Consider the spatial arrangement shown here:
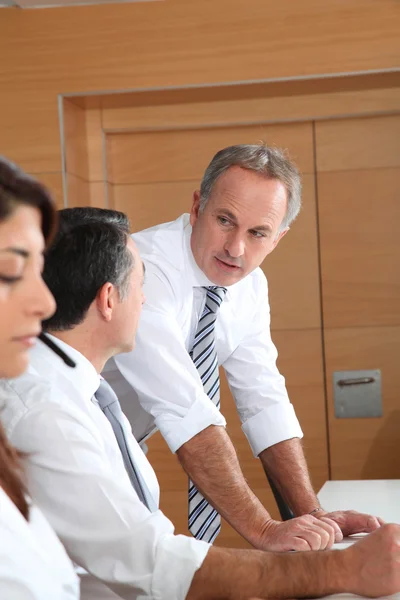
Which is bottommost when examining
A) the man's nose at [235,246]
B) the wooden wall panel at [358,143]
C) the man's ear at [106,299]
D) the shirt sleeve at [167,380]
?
the shirt sleeve at [167,380]

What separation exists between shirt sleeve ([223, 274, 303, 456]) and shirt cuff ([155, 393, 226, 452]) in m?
0.36

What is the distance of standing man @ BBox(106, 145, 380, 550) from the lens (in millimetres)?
1854

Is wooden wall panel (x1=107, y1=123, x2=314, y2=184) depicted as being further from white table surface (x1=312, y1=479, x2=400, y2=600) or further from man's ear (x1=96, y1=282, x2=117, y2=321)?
man's ear (x1=96, y1=282, x2=117, y2=321)

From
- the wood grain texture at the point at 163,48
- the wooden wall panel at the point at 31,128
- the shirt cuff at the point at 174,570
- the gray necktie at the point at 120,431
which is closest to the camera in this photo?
the shirt cuff at the point at 174,570

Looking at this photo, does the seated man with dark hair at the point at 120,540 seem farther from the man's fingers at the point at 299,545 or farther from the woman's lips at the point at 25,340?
the woman's lips at the point at 25,340

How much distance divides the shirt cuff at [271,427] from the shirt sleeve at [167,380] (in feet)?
1.07

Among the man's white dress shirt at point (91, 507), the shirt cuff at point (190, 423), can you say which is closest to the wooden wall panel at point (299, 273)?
the shirt cuff at point (190, 423)

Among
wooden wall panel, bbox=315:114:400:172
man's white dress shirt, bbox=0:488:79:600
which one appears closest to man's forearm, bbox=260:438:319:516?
man's white dress shirt, bbox=0:488:79:600

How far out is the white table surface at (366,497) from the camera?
6.67 ft

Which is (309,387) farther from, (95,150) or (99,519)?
(99,519)

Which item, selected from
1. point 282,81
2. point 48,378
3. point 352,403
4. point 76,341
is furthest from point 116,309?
point 352,403

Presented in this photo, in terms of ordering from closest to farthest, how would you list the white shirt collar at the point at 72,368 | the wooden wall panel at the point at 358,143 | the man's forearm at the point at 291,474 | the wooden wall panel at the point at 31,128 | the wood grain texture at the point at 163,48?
the white shirt collar at the point at 72,368 < the man's forearm at the point at 291,474 < the wood grain texture at the point at 163,48 < the wooden wall panel at the point at 31,128 < the wooden wall panel at the point at 358,143

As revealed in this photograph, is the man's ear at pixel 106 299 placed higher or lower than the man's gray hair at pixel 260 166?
lower

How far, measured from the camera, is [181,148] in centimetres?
394
